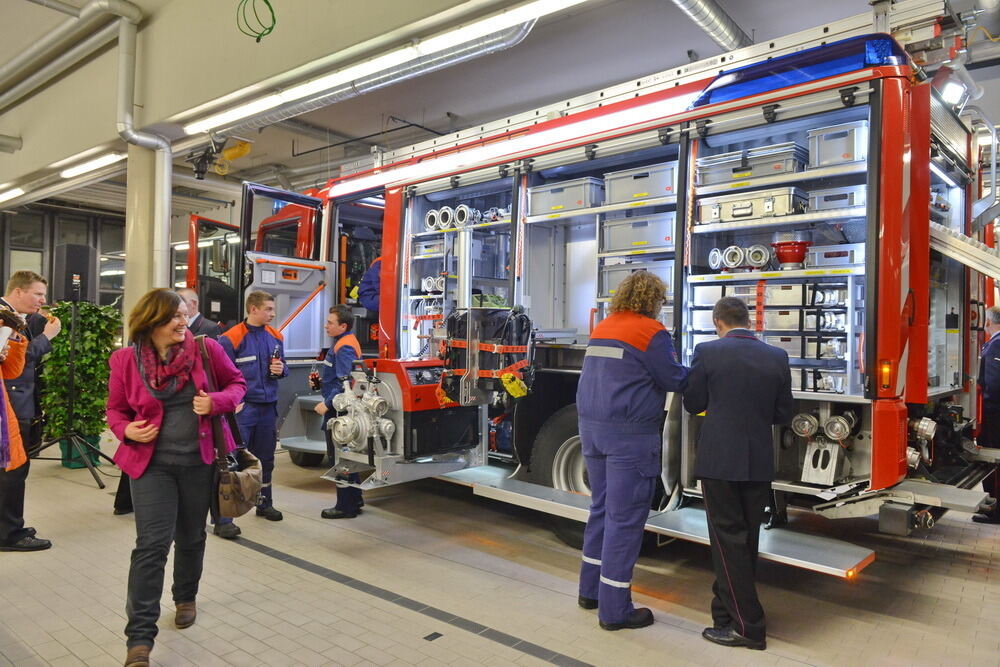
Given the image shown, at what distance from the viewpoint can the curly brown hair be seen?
3623 millimetres

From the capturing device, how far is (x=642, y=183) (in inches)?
190

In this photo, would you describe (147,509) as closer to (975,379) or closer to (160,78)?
(975,379)

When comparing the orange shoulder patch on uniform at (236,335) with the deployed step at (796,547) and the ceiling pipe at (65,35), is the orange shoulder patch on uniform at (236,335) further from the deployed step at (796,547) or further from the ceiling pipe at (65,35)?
the ceiling pipe at (65,35)

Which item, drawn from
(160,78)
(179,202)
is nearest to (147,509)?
(160,78)

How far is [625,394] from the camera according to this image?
352cm

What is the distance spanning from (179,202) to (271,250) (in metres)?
10.7

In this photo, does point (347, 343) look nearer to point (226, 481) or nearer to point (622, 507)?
point (226, 481)

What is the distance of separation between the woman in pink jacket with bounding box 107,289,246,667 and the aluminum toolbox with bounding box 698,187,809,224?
3018 mm

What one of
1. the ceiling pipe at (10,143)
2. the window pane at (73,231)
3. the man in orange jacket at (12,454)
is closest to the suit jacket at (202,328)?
the man in orange jacket at (12,454)

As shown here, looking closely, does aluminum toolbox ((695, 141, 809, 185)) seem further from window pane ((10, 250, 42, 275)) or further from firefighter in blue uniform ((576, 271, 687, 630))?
window pane ((10, 250, 42, 275))

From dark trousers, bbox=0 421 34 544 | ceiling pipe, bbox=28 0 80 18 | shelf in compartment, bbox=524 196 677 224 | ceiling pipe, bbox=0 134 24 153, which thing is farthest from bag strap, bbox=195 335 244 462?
ceiling pipe, bbox=0 134 24 153

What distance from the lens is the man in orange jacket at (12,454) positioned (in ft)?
13.6

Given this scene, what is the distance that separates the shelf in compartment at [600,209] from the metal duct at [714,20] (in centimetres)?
275

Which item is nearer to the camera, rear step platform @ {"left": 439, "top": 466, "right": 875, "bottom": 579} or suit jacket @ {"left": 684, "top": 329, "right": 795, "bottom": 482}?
suit jacket @ {"left": 684, "top": 329, "right": 795, "bottom": 482}
